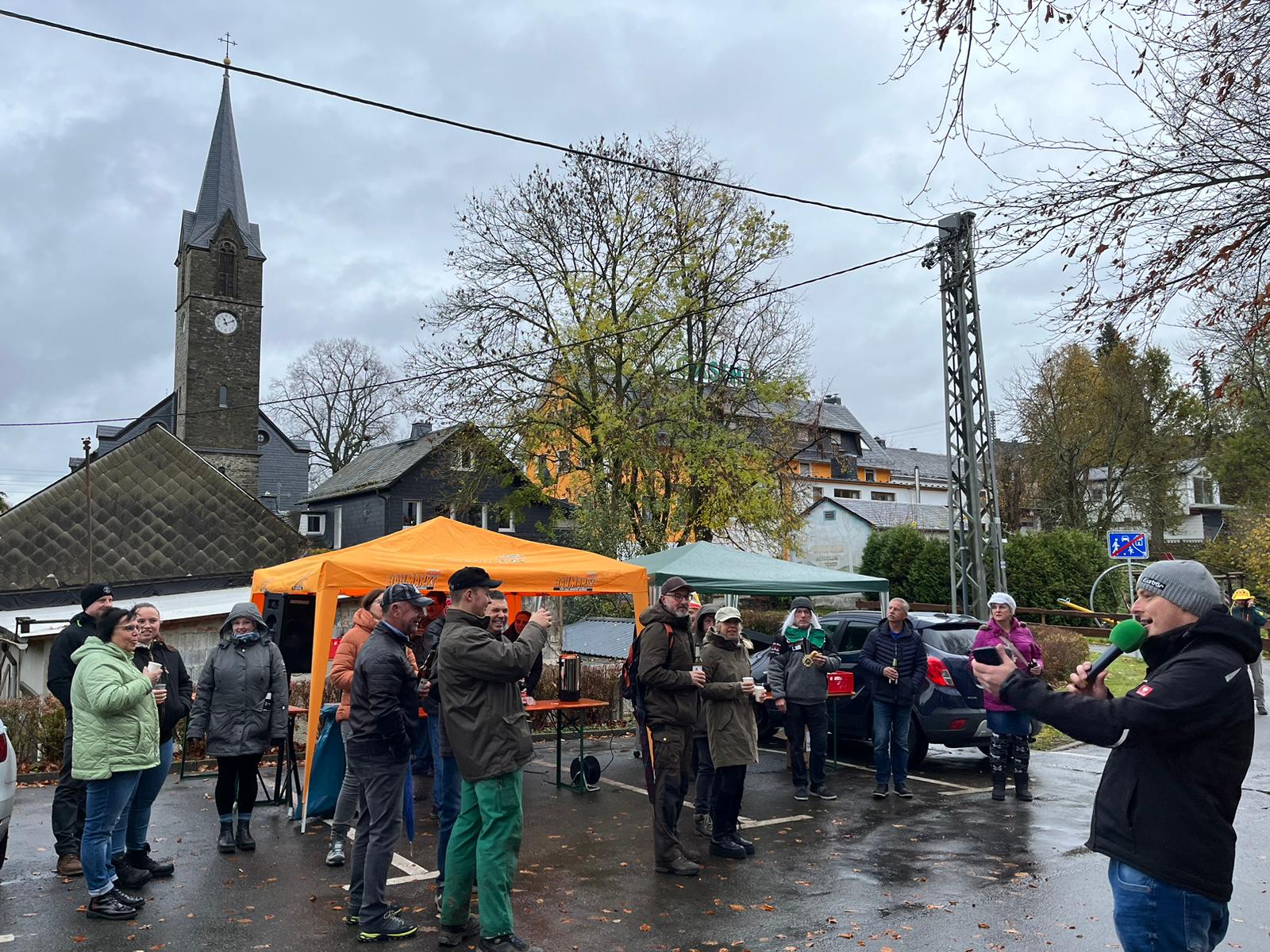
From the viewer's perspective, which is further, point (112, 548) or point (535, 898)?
point (112, 548)

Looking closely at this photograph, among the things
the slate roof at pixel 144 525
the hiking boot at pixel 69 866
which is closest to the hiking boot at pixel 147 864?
the hiking boot at pixel 69 866

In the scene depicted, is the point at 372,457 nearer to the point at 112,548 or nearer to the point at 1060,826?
the point at 112,548

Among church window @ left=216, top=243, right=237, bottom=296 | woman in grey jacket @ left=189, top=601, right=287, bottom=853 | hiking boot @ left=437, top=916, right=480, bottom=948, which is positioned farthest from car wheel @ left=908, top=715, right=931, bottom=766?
church window @ left=216, top=243, right=237, bottom=296

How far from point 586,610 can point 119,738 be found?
19933mm

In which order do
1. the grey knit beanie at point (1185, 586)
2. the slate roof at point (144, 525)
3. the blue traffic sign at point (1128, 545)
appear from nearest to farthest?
1. the grey knit beanie at point (1185, 586)
2. the blue traffic sign at point (1128, 545)
3. the slate roof at point (144, 525)

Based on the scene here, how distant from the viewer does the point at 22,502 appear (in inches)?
832

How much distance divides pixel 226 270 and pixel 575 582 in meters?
45.9

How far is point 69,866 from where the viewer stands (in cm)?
647

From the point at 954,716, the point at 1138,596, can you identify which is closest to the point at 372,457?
the point at 954,716

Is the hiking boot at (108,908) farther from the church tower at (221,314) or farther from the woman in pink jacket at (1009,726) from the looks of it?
the church tower at (221,314)

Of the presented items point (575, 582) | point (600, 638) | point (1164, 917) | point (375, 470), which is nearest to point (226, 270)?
point (375, 470)

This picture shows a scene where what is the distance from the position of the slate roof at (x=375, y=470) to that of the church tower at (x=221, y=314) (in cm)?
620

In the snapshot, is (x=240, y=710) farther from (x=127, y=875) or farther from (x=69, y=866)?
(x=69, y=866)

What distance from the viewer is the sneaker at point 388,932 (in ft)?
17.2
